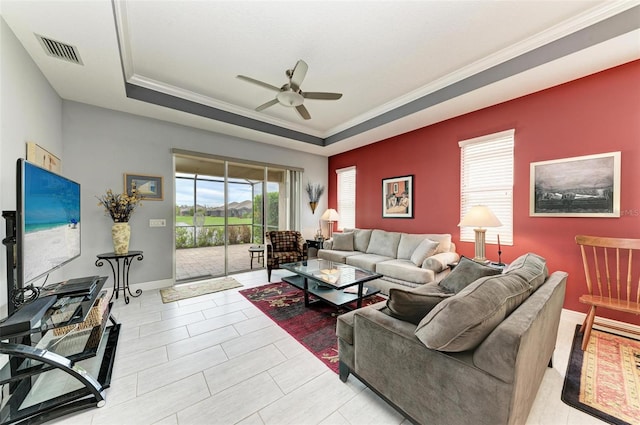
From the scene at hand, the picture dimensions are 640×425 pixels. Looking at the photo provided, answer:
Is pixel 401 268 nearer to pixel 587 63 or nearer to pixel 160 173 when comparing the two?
pixel 587 63

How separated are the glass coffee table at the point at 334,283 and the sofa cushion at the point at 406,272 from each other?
0.50 metres

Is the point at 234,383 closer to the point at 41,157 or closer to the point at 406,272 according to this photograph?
the point at 406,272

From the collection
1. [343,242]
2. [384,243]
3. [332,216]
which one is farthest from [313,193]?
[384,243]

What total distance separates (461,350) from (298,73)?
8.50 feet

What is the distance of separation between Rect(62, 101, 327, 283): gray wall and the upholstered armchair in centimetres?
164

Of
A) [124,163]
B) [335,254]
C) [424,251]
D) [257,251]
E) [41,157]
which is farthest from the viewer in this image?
[257,251]

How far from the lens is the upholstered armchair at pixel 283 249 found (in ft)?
13.6

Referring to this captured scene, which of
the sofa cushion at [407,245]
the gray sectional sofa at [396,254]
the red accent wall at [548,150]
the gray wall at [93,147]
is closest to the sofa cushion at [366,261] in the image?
the gray sectional sofa at [396,254]

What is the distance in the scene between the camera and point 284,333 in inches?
96.2

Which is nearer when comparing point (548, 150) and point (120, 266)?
point (548, 150)

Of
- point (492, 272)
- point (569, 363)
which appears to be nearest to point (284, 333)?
point (492, 272)

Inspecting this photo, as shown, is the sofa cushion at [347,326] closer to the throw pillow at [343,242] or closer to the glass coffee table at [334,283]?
the glass coffee table at [334,283]

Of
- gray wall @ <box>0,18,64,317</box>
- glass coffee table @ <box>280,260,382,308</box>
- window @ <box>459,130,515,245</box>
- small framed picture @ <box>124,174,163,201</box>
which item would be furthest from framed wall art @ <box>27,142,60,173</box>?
window @ <box>459,130,515,245</box>

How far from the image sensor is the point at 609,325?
248cm
